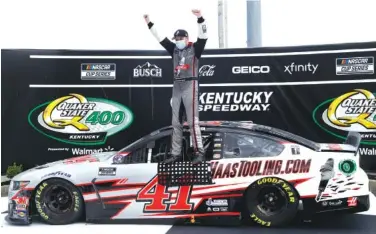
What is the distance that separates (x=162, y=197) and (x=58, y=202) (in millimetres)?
1356

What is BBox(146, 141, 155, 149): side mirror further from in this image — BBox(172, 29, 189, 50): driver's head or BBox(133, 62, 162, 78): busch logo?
BBox(133, 62, 162, 78): busch logo

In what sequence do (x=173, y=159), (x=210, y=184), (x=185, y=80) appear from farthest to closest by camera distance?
1. (x=185, y=80)
2. (x=173, y=159)
3. (x=210, y=184)

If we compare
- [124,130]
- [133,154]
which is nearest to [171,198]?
[133,154]

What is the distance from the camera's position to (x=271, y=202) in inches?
209

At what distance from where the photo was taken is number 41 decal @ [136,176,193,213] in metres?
5.39

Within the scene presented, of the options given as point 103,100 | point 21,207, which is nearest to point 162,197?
point 21,207

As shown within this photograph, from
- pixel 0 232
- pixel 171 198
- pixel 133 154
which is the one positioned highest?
pixel 133 154

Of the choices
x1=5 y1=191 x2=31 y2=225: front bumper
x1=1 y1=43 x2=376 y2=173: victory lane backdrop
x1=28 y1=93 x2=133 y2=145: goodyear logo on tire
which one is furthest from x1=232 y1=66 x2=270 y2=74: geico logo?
x1=5 y1=191 x2=31 y2=225: front bumper

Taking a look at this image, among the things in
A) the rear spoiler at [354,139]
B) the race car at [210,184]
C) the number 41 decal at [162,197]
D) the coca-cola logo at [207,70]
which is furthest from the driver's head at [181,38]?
the coca-cola logo at [207,70]

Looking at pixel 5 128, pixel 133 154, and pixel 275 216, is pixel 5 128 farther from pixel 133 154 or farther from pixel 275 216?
pixel 275 216

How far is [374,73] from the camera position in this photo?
25.9ft

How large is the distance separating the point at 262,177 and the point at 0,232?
324 centimetres

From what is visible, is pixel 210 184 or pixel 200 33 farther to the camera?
pixel 200 33

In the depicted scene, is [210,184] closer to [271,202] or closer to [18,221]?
[271,202]
